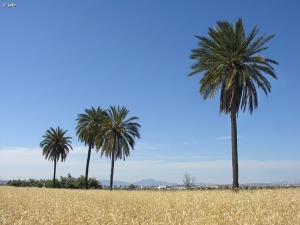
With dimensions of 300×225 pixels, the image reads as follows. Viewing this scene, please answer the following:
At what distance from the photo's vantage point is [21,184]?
81.3 meters

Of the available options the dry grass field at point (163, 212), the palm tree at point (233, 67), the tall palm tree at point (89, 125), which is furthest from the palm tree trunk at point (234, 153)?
the tall palm tree at point (89, 125)

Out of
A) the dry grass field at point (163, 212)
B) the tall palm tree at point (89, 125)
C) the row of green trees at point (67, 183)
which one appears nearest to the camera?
the dry grass field at point (163, 212)

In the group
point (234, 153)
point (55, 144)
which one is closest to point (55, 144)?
point (55, 144)

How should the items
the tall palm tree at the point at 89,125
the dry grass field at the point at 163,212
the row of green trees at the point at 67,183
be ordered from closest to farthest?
1. the dry grass field at the point at 163,212
2. the tall palm tree at the point at 89,125
3. the row of green trees at the point at 67,183

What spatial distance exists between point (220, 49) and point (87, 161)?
3445 centimetres

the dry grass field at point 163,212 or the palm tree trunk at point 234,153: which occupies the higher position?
the palm tree trunk at point 234,153

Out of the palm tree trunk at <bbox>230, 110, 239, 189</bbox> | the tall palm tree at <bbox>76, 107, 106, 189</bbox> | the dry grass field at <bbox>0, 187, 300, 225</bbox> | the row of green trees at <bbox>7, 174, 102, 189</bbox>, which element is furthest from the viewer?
the row of green trees at <bbox>7, 174, 102, 189</bbox>

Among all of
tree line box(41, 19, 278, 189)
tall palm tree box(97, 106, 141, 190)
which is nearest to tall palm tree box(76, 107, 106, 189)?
tall palm tree box(97, 106, 141, 190)

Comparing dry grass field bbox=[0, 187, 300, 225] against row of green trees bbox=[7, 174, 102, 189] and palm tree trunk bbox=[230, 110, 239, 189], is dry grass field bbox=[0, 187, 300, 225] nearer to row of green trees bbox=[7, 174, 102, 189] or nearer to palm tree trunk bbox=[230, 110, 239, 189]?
palm tree trunk bbox=[230, 110, 239, 189]

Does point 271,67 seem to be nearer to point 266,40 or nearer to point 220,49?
point 266,40

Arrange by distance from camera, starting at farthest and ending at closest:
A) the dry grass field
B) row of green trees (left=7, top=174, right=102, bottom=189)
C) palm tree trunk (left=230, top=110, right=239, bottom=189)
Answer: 1. row of green trees (left=7, top=174, right=102, bottom=189)
2. palm tree trunk (left=230, top=110, right=239, bottom=189)
3. the dry grass field

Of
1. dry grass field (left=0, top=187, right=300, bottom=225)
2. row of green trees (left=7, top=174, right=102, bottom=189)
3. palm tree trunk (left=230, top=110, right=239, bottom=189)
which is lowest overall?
row of green trees (left=7, top=174, right=102, bottom=189)

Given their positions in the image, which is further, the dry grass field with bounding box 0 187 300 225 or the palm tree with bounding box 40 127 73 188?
the palm tree with bounding box 40 127 73 188

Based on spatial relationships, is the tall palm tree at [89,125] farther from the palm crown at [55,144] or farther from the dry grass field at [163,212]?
the dry grass field at [163,212]
